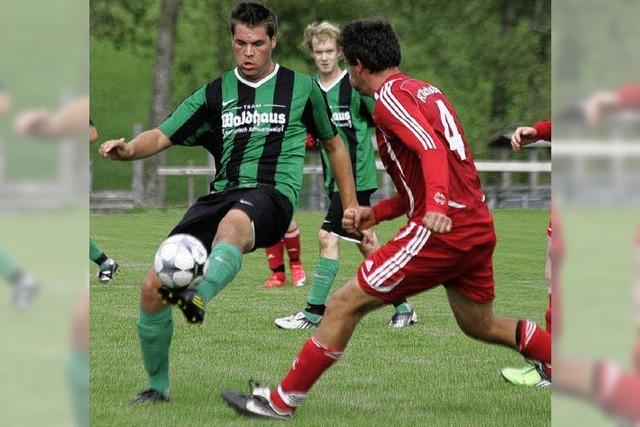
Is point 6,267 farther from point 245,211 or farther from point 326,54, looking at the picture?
point 326,54

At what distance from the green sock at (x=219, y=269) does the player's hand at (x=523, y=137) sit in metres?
1.24

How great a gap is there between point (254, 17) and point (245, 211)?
3.12 feet

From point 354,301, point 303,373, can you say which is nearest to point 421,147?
point 354,301

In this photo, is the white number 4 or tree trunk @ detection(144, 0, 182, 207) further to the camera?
tree trunk @ detection(144, 0, 182, 207)

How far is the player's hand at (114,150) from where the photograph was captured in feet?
15.8

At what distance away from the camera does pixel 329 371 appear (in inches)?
234

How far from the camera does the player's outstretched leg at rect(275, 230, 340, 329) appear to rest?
7750mm

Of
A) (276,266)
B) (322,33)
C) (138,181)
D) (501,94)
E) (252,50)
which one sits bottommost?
(276,266)

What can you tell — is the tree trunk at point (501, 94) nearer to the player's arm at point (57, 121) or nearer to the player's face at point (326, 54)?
the player's face at point (326, 54)

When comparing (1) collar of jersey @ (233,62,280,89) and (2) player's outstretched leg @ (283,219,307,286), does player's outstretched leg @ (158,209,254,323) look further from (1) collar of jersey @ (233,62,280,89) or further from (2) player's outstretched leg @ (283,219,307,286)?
(2) player's outstretched leg @ (283,219,307,286)

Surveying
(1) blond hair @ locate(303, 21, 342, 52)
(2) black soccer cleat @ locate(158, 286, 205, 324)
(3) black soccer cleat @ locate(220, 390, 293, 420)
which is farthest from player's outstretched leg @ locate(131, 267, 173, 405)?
(1) blond hair @ locate(303, 21, 342, 52)

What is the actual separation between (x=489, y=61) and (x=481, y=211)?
91.4 ft

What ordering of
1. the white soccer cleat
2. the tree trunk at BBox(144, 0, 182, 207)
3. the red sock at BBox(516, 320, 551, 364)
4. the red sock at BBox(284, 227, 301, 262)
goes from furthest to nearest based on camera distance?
the tree trunk at BBox(144, 0, 182, 207) → the red sock at BBox(284, 227, 301, 262) → the white soccer cleat → the red sock at BBox(516, 320, 551, 364)

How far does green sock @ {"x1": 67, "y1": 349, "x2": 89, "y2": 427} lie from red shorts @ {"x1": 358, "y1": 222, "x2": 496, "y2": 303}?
10.7 feet
